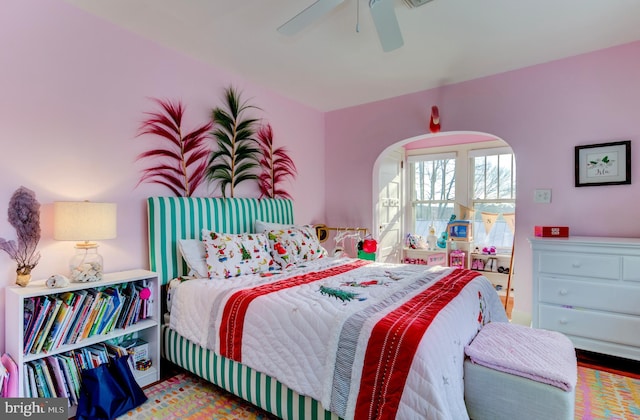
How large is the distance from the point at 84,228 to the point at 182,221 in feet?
2.40

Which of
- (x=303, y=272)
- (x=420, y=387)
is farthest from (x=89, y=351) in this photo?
(x=420, y=387)

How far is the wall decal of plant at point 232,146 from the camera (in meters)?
2.91

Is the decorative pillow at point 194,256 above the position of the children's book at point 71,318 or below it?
above

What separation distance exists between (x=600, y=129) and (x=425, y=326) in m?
2.59

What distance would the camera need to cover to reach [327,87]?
11.3ft

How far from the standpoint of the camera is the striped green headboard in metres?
2.36

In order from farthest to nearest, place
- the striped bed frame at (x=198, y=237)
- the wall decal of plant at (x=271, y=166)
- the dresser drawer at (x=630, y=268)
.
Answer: the wall decal of plant at (x=271, y=166) < the dresser drawer at (x=630, y=268) < the striped bed frame at (x=198, y=237)

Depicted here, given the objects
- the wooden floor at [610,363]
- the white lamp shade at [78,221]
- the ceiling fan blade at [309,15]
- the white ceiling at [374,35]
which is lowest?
the wooden floor at [610,363]

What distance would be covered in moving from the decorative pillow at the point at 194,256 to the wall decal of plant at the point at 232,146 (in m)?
0.68

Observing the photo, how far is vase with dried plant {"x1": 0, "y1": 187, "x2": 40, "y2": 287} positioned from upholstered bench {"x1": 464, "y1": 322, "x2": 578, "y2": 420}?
2400 mm

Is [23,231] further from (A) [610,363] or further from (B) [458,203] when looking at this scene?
(B) [458,203]

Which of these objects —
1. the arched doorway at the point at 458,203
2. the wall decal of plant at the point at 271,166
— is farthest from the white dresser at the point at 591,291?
the wall decal of plant at the point at 271,166

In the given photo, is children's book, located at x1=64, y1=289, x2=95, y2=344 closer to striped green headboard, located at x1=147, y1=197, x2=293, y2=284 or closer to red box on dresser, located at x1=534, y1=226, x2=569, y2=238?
striped green headboard, located at x1=147, y1=197, x2=293, y2=284

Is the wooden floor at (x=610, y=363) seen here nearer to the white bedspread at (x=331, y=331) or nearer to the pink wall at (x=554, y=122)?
the pink wall at (x=554, y=122)
